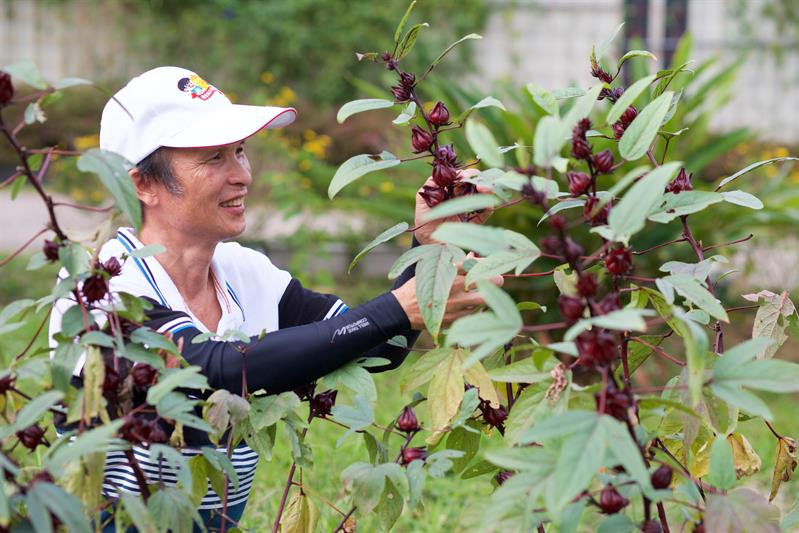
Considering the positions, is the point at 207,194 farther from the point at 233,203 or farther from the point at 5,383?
the point at 5,383

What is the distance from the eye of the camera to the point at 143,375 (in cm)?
154

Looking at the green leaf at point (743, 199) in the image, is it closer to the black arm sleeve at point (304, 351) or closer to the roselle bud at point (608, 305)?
the roselle bud at point (608, 305)

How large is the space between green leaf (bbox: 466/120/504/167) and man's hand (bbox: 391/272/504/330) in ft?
1.80

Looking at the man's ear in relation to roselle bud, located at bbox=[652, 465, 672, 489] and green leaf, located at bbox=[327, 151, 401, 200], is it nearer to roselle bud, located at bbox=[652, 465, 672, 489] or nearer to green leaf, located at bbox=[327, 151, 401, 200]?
green leaf, located at bbox=[327, 151, 401, 200]

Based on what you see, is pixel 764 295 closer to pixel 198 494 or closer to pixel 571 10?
pixel 198 494

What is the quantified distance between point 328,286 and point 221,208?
374cm

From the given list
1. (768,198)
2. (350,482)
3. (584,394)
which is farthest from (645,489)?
(768,198)

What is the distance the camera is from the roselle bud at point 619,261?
1.43 m

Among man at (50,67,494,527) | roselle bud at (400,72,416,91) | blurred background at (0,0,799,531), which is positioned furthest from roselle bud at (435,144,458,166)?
blurred background at (0,0,799,531)

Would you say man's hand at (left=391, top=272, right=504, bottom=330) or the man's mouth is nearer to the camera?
man's hand at (left=391, top=272, right=504, bottom=330)

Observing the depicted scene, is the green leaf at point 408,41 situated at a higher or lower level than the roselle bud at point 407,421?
higher

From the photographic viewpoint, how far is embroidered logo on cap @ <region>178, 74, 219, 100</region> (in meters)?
2.27

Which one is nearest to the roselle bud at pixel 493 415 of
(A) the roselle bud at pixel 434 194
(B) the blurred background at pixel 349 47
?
(A) the roselle bud at pixel 434 194

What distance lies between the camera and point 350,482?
1719 millimetres
